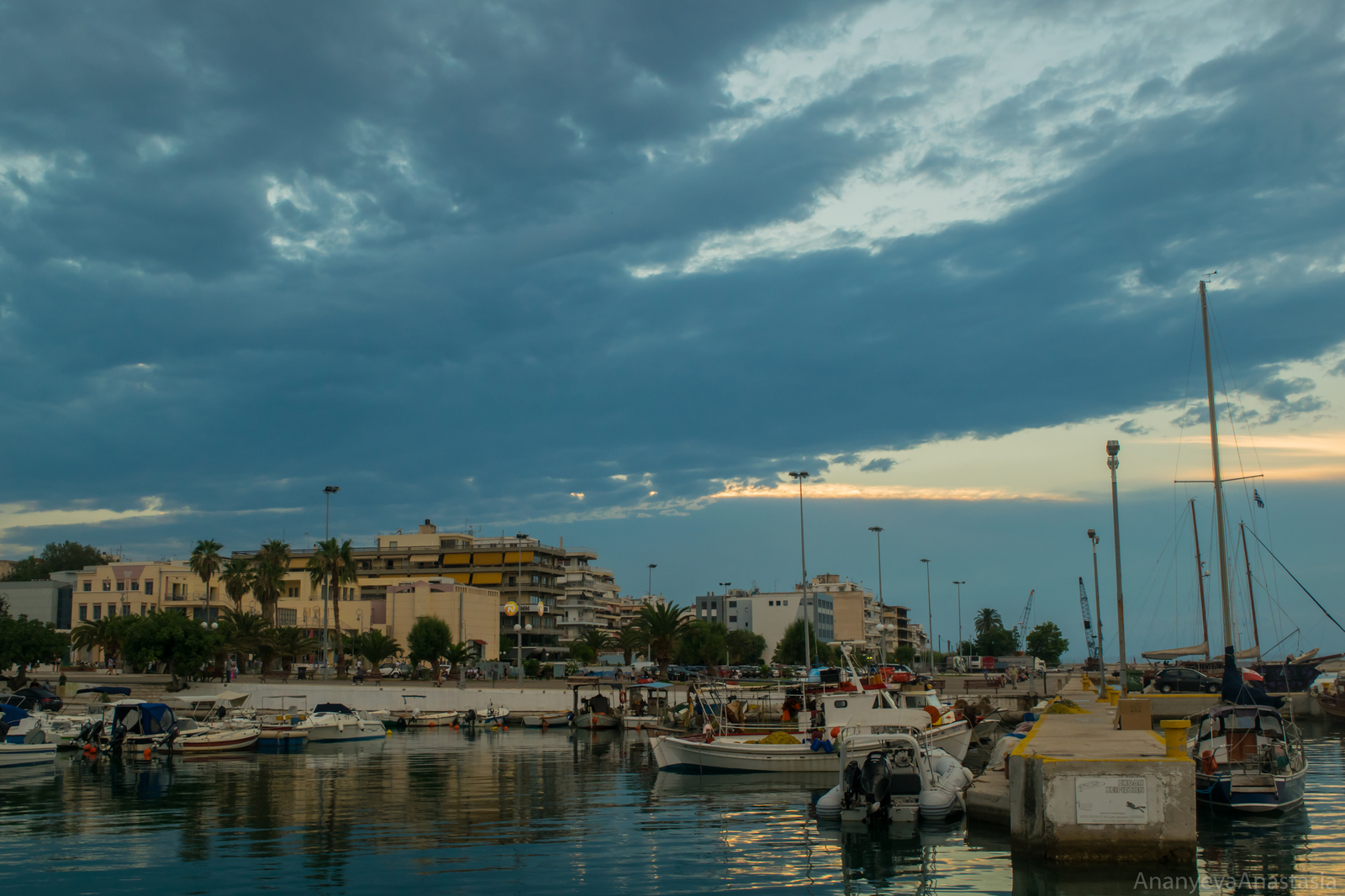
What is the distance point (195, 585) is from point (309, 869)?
8735cm

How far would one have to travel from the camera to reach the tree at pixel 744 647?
141375mm

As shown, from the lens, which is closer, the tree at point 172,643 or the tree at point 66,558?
the tree at point 172,643

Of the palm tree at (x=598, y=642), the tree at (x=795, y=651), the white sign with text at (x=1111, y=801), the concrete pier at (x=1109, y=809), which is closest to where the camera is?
the concrete pier at (x=1109, y=809)

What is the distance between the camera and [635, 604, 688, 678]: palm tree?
8494cm

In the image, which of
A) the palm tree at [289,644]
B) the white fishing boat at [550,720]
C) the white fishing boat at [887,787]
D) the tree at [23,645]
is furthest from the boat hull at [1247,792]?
the tree at [23,645]

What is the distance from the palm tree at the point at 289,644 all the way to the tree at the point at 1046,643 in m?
130

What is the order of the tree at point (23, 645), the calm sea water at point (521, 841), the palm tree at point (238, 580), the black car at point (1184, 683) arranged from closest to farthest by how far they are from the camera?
the calm sea water at point (521, 841) < the black car at point (1184, 683) < the tree at point (23, 645) < the palm tree at point (238, 580)

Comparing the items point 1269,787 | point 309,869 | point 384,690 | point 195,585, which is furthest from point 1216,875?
point 195,585

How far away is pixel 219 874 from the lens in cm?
2027


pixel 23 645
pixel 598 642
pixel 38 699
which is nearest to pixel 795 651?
pixel 598 642

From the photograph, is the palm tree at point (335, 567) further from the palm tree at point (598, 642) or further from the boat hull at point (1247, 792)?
the boat hull at point (1247, 792)

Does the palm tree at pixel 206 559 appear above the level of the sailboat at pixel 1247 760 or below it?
above

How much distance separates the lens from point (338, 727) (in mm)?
58281

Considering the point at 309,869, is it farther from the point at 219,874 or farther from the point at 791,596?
the point at 791,596
